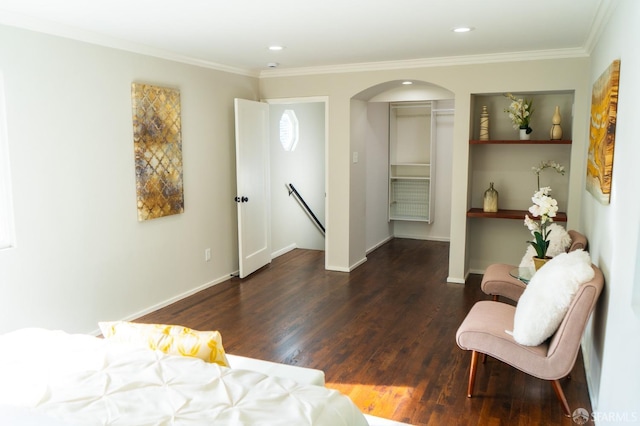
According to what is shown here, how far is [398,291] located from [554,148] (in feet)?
7.32

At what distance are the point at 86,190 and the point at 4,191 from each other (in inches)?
23.8

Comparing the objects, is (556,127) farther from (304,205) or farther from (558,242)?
(304,205)

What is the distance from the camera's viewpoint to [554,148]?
5316 mm

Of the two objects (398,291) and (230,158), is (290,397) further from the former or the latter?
(230,158)

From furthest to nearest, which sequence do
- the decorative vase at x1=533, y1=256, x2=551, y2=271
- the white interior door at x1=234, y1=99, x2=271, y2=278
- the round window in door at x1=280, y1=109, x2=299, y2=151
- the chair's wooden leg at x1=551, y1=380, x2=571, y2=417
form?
the round window in door at x1=280, y1=109, x2=299, y2=151 → the white interior door at x1=234, y1=99, x2=271, y2=278 → the decorative vase at x1=533, y1=256, x2=551, y2=271 → the chair's wooden leg at x1=551, y1=380, x2=571, y2=417

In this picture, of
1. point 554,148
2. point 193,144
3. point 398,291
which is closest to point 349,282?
point 398,291

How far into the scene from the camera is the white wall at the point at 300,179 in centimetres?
671

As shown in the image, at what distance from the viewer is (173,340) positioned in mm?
2074

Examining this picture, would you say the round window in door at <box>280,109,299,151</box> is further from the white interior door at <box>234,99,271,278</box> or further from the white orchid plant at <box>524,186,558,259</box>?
the white orchid plant at <box>524,186,558,259</box>

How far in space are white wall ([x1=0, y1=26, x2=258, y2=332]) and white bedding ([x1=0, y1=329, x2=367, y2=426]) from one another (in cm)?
161

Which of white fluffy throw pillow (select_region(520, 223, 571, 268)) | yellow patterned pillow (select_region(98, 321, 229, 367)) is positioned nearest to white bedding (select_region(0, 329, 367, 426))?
yellow patterned pillow (select_region(98, 321, 229, 367))

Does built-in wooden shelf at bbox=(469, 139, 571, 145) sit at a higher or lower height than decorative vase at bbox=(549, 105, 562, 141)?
lower

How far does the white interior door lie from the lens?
541 centimetres

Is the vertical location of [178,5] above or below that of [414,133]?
above
